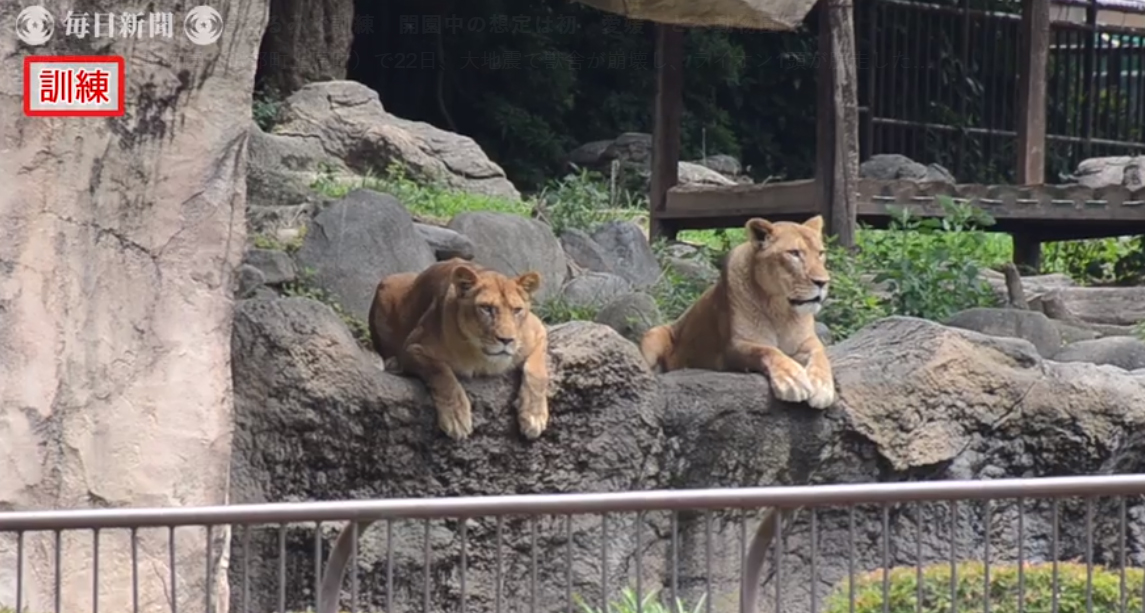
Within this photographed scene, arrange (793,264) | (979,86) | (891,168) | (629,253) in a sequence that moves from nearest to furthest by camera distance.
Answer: (793,264) < (629,253) < (891,168) < (979,86)

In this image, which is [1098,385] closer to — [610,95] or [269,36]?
[269,36]

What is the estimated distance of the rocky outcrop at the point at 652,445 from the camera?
757cm

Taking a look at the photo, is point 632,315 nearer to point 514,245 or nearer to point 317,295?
point 514,245

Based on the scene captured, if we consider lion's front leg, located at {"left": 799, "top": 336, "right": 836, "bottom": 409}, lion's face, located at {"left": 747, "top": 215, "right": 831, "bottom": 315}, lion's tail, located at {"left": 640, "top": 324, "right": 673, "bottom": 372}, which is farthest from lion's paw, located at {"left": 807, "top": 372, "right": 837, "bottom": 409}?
lion's tail, located at {"left": 640, "top": 324, "right": 673, "bottom": 372}

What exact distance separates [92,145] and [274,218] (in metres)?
4.82

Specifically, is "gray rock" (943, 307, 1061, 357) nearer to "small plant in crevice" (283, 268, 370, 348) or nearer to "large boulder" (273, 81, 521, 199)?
"small plant in crevice" (283, 268, 370, 348)

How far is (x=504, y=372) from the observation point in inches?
310

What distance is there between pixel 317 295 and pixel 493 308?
8.60 ft

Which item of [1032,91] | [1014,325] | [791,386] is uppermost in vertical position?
[1032,91]

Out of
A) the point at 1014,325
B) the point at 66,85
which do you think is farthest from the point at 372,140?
the point at 66,85

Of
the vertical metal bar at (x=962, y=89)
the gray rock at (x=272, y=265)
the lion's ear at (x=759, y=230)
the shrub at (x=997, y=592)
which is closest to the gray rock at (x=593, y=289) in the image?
the gray rock at (x=272, y=265)

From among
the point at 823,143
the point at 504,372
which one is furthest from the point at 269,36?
the point at 504,372

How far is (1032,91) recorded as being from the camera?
41.8ft

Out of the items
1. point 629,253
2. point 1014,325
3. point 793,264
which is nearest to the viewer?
point 793,264
